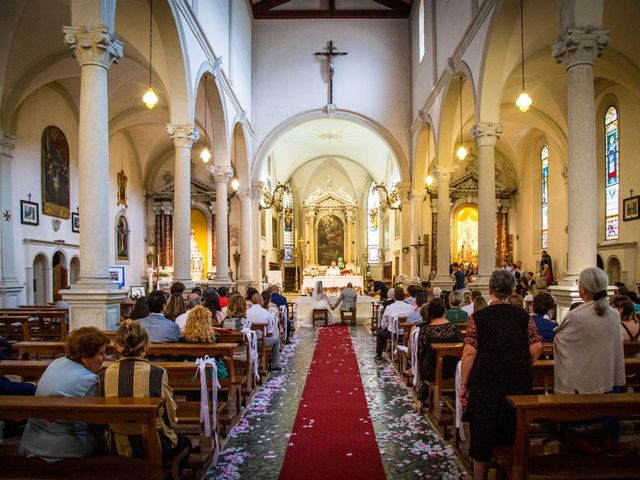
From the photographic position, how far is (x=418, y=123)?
17.9 metres

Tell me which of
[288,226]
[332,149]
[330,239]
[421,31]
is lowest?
[330,239]

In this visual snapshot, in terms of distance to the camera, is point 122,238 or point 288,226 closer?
point 122,238

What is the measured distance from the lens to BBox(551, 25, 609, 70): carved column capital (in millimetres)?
6867

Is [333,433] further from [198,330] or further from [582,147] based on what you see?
[582,147]

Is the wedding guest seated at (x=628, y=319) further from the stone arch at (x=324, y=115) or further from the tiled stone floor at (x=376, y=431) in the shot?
the stone arch at (x=324, y=115)

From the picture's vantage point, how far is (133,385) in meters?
3.21

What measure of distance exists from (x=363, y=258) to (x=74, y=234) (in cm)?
1727

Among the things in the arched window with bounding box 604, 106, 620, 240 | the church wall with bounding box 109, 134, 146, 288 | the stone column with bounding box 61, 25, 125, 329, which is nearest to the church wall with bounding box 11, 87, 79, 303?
the church wall with bounding box 109, 134, 146, 288

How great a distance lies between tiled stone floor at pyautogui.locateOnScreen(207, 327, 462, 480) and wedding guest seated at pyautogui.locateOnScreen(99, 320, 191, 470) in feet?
3.57

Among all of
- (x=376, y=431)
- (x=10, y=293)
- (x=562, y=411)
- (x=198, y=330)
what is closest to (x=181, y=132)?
(x=10, y=293)

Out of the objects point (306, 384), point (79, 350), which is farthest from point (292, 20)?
point (79, 350)

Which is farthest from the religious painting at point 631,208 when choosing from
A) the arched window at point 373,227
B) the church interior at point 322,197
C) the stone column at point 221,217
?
the arched window at point 373,227

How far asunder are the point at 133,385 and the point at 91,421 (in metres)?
0.34

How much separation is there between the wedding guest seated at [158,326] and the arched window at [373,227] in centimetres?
2459
